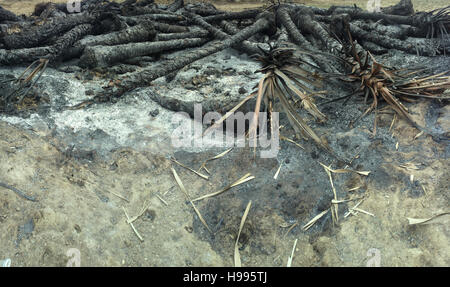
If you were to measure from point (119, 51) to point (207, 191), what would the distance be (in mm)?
2207

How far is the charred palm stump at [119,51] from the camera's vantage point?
3631 millimetres

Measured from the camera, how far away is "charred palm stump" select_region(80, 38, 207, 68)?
363cm

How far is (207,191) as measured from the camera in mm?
2473

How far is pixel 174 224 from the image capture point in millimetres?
2266

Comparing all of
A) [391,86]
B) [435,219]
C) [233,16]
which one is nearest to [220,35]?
[233,16]

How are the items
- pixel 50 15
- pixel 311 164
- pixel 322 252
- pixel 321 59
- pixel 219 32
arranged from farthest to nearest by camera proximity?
pixel 50 15 → pixel 219 32 → pixel 321 59 → pixel 311 164 → pixel 322 252

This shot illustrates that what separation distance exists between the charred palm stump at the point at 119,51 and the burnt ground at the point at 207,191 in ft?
2.40

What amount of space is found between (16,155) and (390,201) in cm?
259

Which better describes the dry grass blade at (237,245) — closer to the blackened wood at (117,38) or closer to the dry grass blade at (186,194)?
the dry grass blade at (186,194)

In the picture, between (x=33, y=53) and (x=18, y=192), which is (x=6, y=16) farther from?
(x=18, y=192)

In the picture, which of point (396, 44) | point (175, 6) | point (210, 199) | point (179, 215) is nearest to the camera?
point (179, 215)

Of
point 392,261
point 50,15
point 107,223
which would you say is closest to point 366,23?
point 392,261

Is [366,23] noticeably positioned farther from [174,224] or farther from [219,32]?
[174,224]

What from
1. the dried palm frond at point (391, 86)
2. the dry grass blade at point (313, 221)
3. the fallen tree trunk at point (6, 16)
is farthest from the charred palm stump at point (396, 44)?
the fallen tree trunk at point (6, 16)
